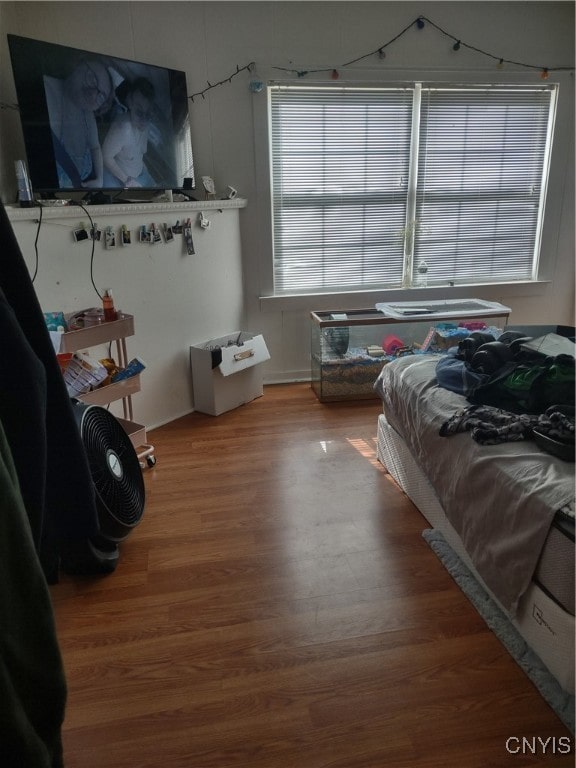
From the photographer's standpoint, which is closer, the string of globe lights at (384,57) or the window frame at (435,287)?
the string of globe lights at (384,57)

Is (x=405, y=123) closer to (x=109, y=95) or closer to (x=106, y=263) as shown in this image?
(x=109, y=95)

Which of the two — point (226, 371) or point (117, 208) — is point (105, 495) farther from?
point (117, 208)

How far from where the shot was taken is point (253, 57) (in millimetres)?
3301

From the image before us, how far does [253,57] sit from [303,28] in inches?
14.9

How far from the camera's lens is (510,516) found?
146 centimetres

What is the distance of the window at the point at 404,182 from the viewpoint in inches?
140

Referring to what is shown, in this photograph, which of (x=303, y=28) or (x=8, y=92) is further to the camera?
(x=303, y=28)

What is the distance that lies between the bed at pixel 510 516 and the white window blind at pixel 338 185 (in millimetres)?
1991

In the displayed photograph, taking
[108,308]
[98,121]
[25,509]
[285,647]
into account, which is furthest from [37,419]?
[98,121]

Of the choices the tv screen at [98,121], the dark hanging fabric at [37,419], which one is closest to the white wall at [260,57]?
the tv screen at [98,121]

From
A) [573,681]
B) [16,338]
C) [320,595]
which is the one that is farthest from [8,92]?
[573,681]

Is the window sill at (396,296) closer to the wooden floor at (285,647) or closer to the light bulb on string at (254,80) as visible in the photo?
the light bulb on string at (254,80)

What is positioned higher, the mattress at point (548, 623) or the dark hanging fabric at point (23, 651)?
the dark hanging fabric at point (23, 651)

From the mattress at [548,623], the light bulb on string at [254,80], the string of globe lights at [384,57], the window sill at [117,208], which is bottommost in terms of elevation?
the mattress at [548,623]
